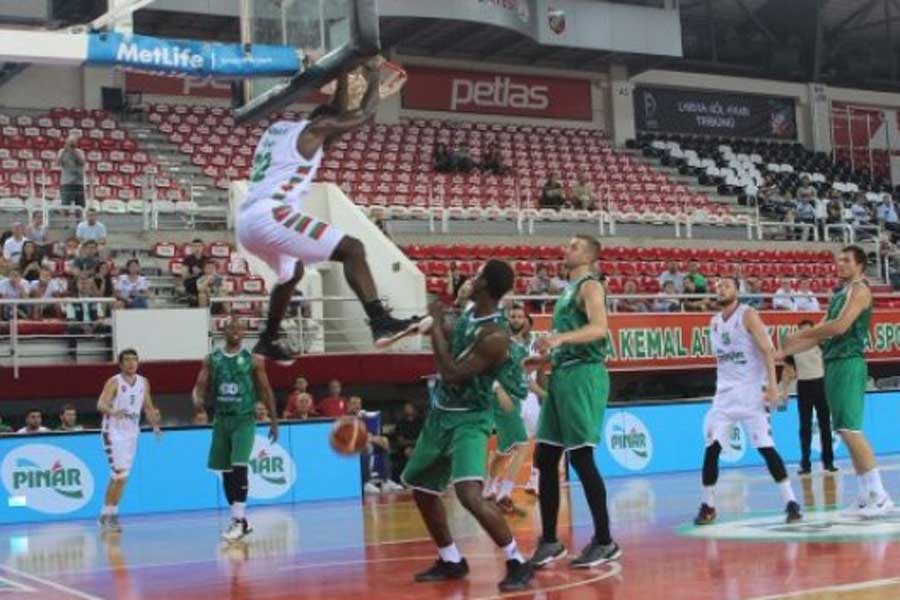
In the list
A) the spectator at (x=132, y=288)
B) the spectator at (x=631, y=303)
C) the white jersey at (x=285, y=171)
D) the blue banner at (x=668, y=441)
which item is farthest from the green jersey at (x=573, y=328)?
the spectator at (x=631, y=303)

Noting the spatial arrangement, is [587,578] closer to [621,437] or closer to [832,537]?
[832,537]

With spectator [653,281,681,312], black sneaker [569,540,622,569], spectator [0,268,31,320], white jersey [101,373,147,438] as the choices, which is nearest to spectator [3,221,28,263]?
spectator [0,268,31,320]

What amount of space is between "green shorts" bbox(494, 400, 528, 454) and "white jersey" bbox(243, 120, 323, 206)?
5.37 metres

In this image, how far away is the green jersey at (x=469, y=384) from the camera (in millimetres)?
8781

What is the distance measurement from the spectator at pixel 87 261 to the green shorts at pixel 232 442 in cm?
791

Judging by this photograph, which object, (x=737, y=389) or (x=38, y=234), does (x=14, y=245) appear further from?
(x=737, y=389)

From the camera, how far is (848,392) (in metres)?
11.4

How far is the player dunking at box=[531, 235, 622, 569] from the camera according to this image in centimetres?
915

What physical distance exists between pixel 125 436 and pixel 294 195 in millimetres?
7915

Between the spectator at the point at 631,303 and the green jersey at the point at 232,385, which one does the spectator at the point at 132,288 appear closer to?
the green jersey at the point at 232,385

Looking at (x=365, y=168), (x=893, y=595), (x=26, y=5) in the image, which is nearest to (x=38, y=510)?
(x=26, y=5)

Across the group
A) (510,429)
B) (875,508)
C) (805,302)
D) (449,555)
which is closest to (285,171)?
(449,555)

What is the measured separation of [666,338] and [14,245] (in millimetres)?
11439

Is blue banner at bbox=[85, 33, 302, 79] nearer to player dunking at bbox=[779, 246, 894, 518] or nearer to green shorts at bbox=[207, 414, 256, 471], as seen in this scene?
green shorts at bbox=[207, 414, 256, 471]
